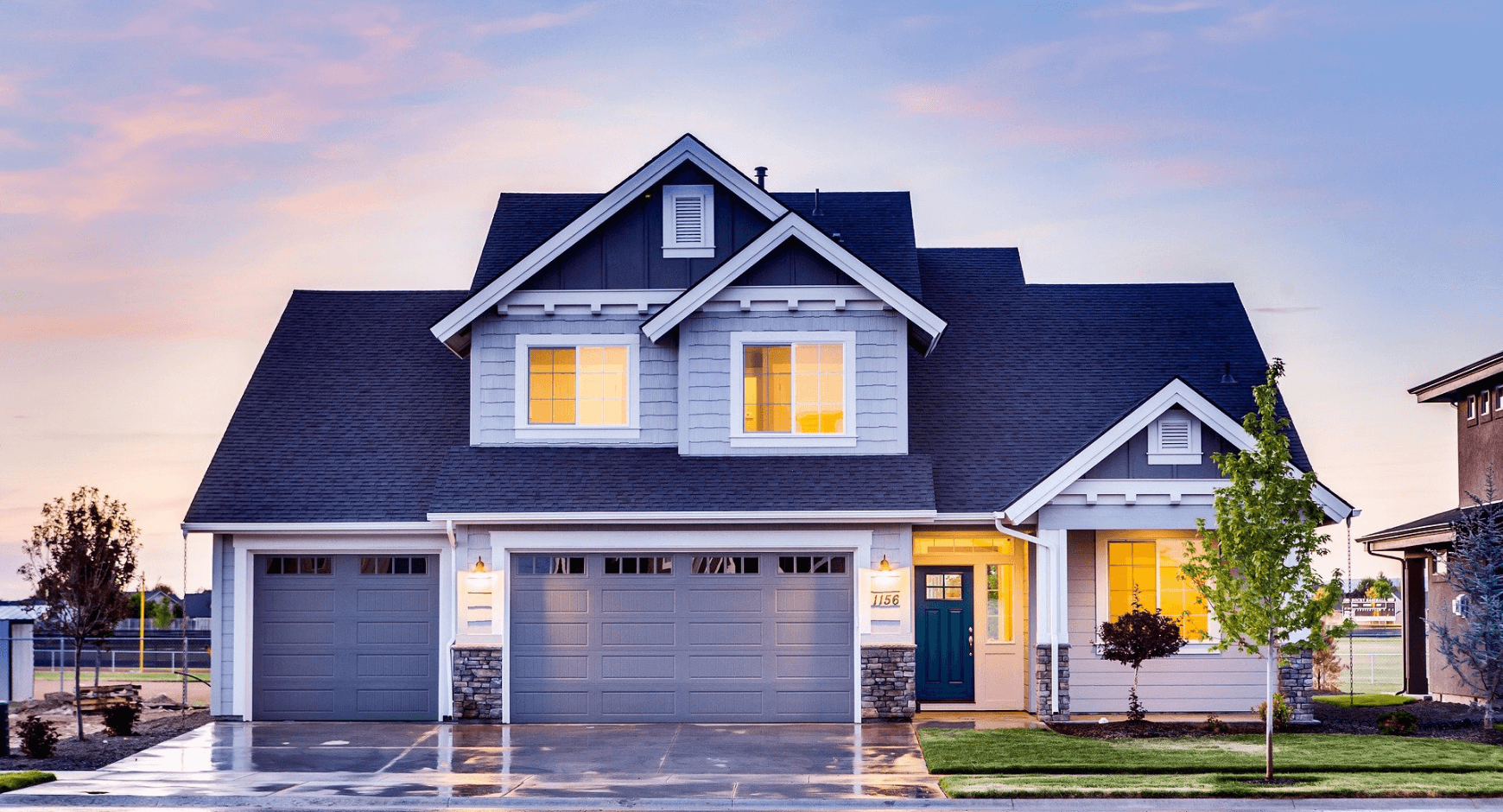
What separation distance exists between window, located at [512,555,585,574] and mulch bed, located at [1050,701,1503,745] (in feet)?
22.4

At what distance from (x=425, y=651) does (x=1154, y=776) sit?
10.6m

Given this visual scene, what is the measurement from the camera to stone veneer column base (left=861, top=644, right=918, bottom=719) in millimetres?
20875

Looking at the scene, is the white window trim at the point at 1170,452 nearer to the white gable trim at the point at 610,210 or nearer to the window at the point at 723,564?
the window at the point at 723,564

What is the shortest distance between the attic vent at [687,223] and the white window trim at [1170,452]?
6855 mm

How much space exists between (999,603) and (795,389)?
4445 millimetres

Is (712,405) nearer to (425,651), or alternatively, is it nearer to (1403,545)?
(425,651)

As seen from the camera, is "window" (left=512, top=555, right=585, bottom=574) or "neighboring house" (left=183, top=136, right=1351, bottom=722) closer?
"neighboring house" (left=183, top=136, right=1351, bottom=722)

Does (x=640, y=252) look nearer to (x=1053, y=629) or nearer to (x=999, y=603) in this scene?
(x=999, y=603)

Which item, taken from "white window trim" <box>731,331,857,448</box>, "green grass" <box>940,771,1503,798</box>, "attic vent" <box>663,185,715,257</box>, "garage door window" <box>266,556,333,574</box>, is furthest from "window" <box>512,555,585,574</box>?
"green grass" <box>940,771,1503,798</box>

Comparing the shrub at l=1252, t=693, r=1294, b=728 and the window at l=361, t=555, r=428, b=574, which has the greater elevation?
the window at l=361, t=555, r=428, b=574

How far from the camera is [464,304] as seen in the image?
2186 cm

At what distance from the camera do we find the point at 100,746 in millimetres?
19328

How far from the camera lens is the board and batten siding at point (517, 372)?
22.2 m

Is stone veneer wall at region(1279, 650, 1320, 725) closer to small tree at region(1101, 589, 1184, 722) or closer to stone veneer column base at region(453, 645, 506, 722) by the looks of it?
small tree at region(1101, 589, 1184, 722)
